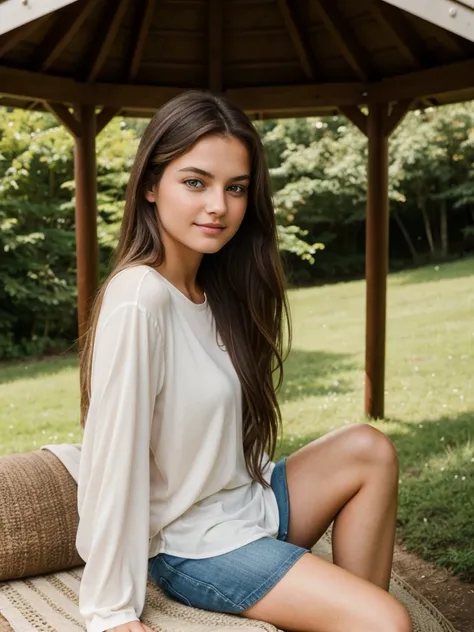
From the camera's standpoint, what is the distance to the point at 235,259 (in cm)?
241

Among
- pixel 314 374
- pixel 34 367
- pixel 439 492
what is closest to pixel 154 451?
pixel 439 492

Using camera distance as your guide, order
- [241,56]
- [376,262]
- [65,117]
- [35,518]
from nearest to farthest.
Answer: [35,518] < [65,117] < [241,56] < [376,262]

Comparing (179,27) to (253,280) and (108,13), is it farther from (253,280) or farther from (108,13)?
(253,280)

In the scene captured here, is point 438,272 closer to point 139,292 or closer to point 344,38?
point 344,38

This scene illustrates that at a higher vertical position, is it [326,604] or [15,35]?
[15,35]

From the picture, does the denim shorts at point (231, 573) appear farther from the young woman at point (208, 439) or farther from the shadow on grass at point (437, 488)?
the shadow on grass at point (437, 488)

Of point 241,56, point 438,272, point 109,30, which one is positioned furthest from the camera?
point 438,272

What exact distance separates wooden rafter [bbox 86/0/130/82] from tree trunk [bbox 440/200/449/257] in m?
11.3

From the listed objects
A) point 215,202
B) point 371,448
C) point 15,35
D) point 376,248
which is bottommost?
point 371,448

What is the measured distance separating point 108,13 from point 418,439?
11.4ft

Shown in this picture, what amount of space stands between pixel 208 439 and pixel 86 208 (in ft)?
12.9

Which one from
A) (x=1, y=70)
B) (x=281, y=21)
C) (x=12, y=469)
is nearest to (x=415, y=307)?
(x=281, y=21)

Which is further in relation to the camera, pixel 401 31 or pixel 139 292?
pixel 401 31

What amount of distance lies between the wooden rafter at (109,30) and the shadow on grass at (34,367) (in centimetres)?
505
